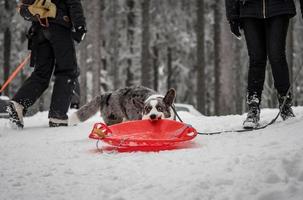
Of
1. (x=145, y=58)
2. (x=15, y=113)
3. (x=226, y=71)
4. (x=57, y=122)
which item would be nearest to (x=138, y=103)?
(x=57, y=122)

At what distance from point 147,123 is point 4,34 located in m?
22.7

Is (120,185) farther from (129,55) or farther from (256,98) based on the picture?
(129,55)

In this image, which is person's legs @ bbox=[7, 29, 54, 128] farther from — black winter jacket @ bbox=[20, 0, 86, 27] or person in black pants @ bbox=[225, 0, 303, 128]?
person in black pants @ bbox=[225, 0, 303, 128]

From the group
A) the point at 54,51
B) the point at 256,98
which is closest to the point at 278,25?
the point at 256,98

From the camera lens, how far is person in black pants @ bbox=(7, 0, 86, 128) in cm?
575

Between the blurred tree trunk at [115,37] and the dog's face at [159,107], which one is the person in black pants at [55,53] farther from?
the blurred tree trunk at [115,37]

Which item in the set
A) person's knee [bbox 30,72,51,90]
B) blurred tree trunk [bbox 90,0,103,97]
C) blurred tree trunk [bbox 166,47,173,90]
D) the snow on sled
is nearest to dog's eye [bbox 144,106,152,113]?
the snow on sled

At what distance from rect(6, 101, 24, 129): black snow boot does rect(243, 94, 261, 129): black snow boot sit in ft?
10.9

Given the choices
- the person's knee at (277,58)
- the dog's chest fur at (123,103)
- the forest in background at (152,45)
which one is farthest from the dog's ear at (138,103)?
the forest in background at (152,45)

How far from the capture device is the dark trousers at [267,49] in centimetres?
432

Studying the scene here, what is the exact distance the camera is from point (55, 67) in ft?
19.7

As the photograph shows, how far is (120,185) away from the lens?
2.43m

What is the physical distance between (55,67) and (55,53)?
11.6 inches

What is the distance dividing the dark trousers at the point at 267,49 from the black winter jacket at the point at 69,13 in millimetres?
2593
